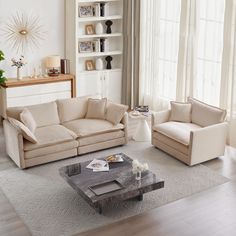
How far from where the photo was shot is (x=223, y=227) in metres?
5.22

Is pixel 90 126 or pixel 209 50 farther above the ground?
pixel 209 50

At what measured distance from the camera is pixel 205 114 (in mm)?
7195

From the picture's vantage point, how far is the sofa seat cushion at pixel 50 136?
21.7 feet

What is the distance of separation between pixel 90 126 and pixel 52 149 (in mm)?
740

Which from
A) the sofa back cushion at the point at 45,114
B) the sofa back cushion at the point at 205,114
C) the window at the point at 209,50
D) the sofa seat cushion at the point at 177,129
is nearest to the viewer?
the sofa seat cushion at the point at 177,129

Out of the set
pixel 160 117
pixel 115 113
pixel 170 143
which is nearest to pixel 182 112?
pixel 160 117

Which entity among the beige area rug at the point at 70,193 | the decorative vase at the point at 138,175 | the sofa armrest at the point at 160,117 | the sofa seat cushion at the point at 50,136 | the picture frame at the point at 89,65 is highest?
the picture frame at the point at 89,65

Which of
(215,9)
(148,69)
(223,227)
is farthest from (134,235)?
(148,69)

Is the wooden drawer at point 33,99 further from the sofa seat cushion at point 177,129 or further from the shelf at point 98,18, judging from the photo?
the sofa seat cushion at point 177,129

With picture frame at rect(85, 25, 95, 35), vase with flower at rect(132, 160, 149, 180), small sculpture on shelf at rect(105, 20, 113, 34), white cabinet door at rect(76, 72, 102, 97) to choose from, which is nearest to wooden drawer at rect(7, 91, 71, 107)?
white cabinet door at rect(76, 72, 102, 97)

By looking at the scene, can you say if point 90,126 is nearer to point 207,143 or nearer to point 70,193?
point 70,193

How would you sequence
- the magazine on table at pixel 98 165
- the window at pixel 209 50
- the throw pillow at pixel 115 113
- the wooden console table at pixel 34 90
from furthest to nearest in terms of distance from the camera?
1. the wooden console table at pixel 34 90
2. the window at pixel 209 50
3. the throw pillow at pixel 115 113
4. the magazine on table at pixel 98 165

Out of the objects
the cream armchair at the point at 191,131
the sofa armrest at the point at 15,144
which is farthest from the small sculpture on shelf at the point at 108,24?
the sofa armrest at the point at 15,144

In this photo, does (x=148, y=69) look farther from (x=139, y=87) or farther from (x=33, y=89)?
(x=33, y=89)
